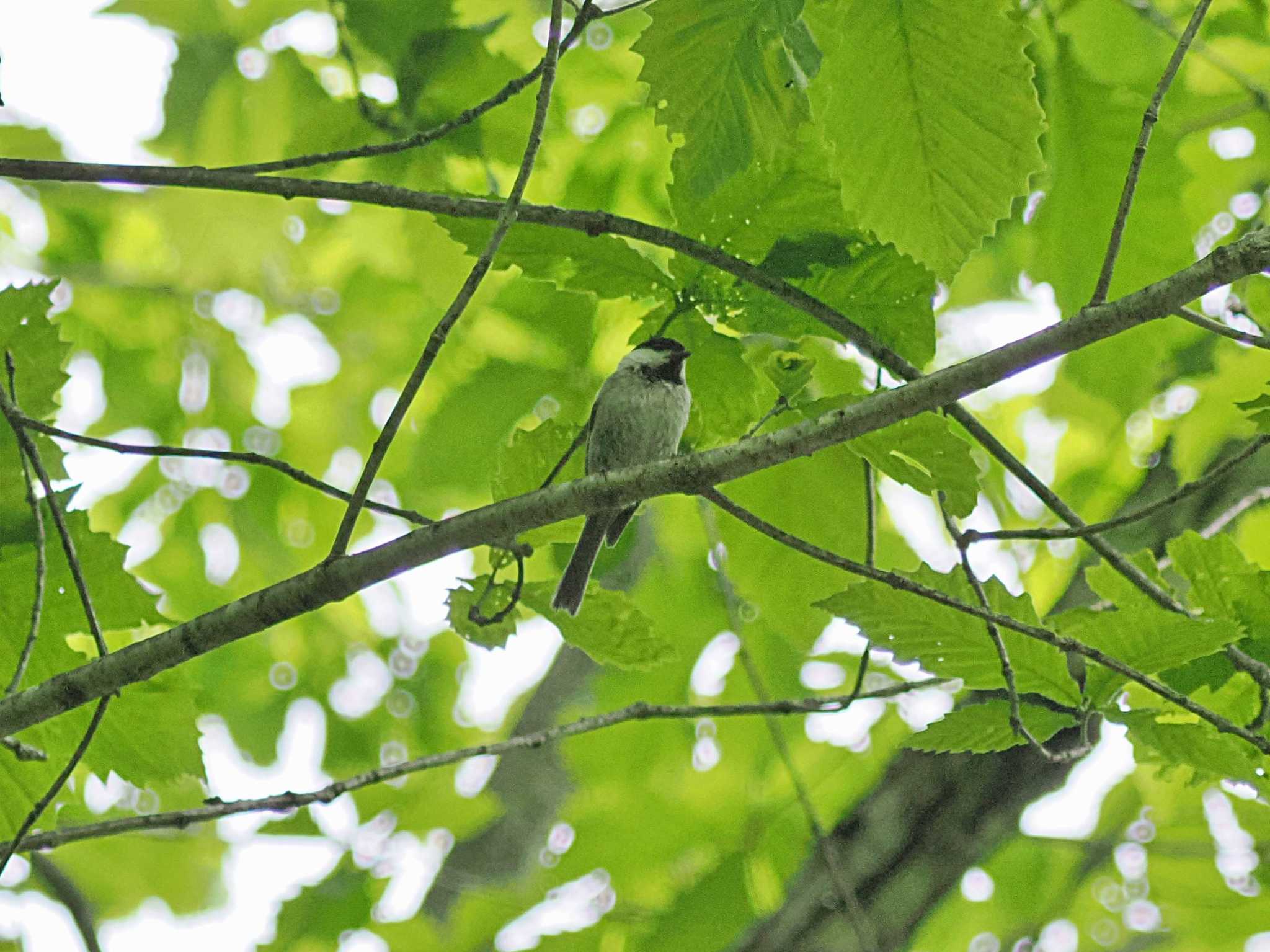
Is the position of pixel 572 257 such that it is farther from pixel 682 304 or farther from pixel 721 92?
pixel 721 92

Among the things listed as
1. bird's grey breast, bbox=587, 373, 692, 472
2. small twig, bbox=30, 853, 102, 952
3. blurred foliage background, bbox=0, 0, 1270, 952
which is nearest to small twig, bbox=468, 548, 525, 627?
blurred foliage background, bbox=0, 0, 1270, 952

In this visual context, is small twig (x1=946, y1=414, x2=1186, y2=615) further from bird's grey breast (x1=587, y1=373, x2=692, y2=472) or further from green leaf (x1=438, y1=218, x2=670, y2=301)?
bird's grey breast (x1=587, y1=373, x2=692, y2=472)

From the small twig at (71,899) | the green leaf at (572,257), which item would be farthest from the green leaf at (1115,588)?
the small twig at (71,899)

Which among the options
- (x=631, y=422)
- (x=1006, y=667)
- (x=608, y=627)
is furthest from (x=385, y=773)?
(x=631, y=422)

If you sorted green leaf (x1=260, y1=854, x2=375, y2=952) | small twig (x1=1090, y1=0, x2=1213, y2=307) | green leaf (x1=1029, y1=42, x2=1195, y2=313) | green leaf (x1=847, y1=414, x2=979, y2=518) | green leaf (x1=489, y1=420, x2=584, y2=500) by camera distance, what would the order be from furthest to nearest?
green leaf (x1=260, y1=854, x2=375, y2=952), green leaf (x1=1029, y1=42, x2=1195, y2=313), green leaf (x1=489, y1=420, x2=584, y2=500), green leaf (x1=847, y1=414, x2=979, y2=518), small twig (x1=1090, y1=0, x2=1213, y2=307)

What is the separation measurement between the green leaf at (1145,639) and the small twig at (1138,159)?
1.81 ft

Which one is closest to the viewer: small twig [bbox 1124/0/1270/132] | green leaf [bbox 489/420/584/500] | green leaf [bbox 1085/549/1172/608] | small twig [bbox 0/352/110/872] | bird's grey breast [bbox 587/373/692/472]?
small twig [bbox 0/352/110/872]

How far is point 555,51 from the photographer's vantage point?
2041 millimetres

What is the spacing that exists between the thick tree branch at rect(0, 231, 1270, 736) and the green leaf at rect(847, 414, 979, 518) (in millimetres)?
353

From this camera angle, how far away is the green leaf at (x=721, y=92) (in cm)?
200

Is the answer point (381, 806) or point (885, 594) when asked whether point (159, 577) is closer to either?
point (381, 806)

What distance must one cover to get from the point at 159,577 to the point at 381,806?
70.8 inches

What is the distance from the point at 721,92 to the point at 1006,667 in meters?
1.12

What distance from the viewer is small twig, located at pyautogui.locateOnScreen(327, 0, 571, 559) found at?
187 cm
